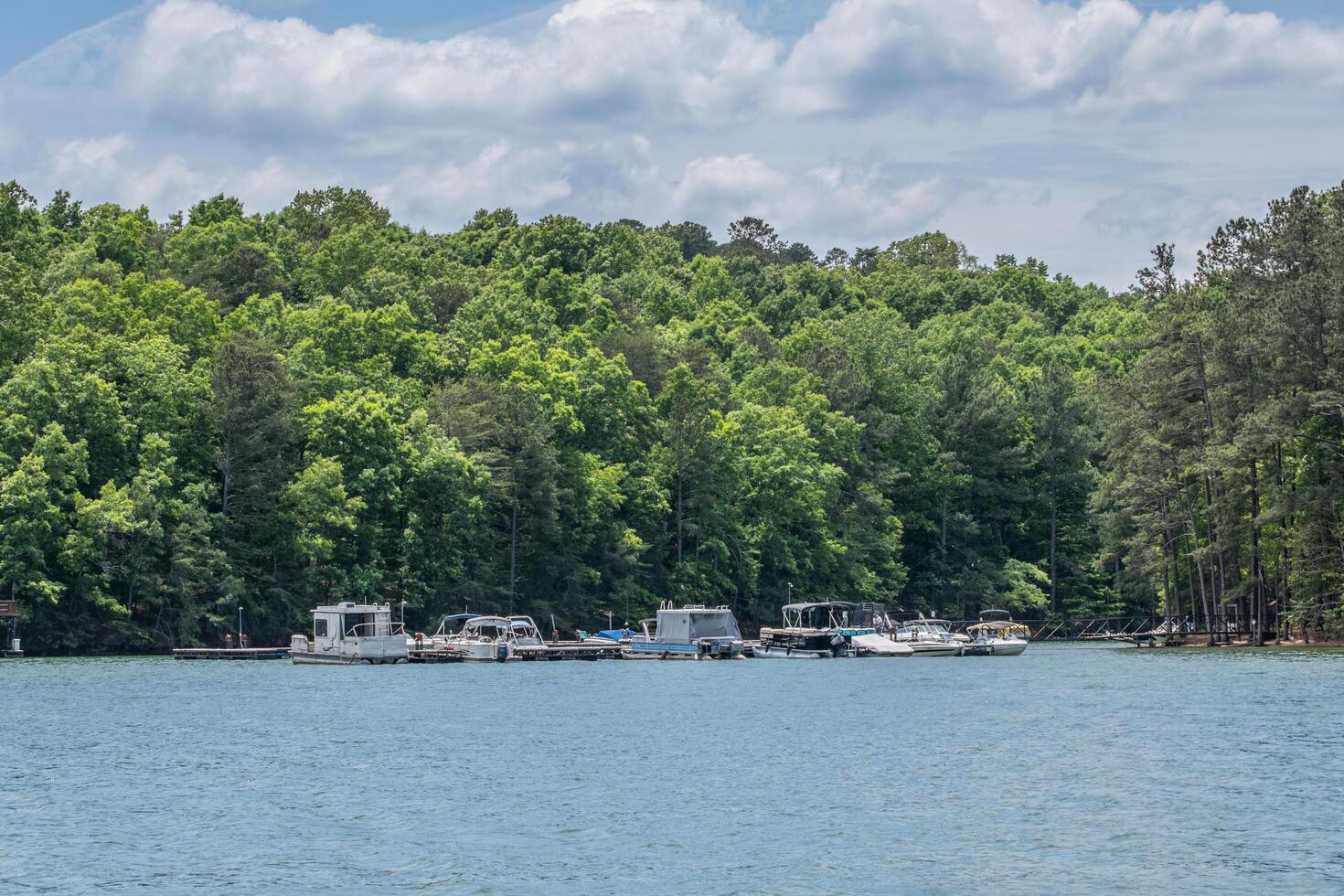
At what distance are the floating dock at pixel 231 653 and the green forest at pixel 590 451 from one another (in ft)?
6.78

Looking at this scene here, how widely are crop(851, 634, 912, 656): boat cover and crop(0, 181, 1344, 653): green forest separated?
1667cm

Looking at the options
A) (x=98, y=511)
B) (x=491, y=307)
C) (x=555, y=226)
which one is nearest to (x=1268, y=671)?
(x=98, y=511)

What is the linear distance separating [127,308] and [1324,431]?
81400 mm

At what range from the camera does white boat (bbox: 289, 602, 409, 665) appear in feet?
323

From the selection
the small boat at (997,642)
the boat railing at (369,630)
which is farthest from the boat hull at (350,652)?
the small boat at (997,642)

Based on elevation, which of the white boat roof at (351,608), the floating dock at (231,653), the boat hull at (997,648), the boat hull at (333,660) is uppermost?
the white boat roof at (351,608)

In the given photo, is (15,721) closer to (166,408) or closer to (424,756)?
(424,756)

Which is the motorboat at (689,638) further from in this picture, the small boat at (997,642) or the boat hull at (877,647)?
the small boat at (997,642)

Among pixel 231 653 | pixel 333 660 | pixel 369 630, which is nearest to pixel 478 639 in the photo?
pixel 369 630

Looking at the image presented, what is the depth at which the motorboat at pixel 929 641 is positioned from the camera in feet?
376

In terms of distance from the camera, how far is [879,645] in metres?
112

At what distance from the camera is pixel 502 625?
10694 cm

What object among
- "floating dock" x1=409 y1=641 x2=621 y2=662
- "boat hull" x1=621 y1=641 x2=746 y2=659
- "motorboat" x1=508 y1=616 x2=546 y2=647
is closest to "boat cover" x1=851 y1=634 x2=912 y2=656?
"boat hull" x1=621 y1=641 x2=746 y2=659

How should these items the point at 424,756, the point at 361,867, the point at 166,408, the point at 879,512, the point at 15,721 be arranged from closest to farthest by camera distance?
the point at 361,867 → the point at 424,756 → the point at 15,721 → the point at 166,408 → the point at 879,512
